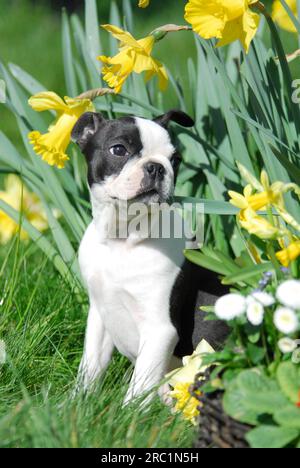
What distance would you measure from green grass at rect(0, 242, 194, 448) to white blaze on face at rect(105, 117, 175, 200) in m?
0.50

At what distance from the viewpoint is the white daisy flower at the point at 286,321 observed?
1.67 metres

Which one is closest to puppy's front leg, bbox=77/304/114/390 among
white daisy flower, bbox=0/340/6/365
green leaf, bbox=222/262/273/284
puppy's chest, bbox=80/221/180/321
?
puppy's chest, bbox=80/221/180/321

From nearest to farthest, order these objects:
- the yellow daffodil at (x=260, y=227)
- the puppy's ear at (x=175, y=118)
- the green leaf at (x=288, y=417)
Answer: the green leaf at (x=288, y=417) < the yellow daffodil at (x=260, y=227) < the puppy's ear at (x=175, y=118)

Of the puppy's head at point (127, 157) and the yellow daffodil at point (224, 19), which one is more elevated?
the yellow daffodil at point (224, 19)

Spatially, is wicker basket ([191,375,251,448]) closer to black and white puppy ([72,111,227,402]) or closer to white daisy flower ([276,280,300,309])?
white daisy flower ([276,280,300,309])

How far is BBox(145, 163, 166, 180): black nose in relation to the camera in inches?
87.4

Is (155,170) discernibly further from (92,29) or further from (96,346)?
(92,29)

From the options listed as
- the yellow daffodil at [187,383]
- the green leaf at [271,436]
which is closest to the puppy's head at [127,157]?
the yellow daffodil at [187,383]

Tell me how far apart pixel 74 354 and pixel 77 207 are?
1.74 feet

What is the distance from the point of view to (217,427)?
1.77 m

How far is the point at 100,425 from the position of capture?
188 centimetres

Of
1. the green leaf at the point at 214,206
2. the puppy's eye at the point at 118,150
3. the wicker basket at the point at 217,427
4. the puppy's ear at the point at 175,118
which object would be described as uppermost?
the puppy's ear at the point at 175,118

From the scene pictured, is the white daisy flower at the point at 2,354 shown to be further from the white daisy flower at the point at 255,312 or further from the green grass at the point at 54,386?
the white daisy flower at the point at 255,312
